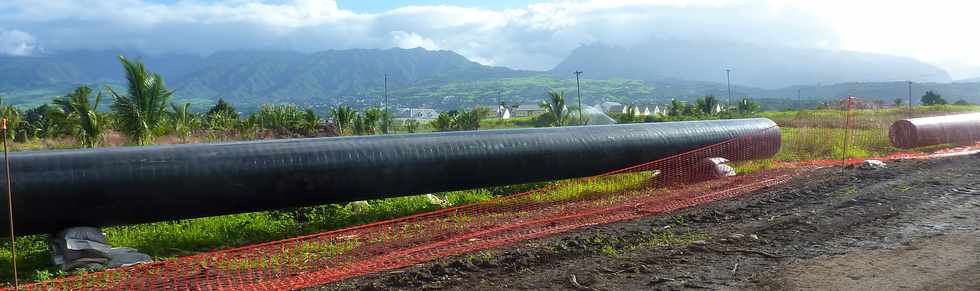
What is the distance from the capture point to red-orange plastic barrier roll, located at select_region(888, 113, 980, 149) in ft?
68.0

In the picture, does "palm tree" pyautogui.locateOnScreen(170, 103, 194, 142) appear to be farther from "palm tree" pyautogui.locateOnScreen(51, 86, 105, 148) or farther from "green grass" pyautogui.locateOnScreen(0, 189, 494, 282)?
"green grass" pyautogui.locateOnScreen(0, 189, 494, 282)

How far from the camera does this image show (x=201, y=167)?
883 cm

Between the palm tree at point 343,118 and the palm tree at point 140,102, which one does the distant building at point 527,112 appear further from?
the palm tree at point 140,102

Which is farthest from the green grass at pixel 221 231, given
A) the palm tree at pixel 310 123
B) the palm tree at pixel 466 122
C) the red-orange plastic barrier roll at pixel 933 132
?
the palm tree at pixel 466 122

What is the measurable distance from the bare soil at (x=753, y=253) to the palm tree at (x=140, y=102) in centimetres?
1369

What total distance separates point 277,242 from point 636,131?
7.97 metres

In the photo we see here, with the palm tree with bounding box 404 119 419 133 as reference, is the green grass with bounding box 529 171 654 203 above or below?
below

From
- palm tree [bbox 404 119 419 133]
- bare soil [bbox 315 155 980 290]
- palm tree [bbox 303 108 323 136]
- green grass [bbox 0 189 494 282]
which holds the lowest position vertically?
bare soil [bbox 315 155 980 290]

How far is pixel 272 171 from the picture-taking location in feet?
30.5

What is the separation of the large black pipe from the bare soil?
301cm

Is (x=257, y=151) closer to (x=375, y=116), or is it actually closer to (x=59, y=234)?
(x=59, y=234)

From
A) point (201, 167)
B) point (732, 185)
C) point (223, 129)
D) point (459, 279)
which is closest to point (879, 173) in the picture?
point (732, 185)

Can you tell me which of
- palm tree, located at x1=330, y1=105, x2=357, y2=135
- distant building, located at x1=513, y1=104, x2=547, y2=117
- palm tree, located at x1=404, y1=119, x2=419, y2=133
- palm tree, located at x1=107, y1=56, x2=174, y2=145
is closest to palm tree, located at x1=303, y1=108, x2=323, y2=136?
palm tree, located at x1=330, y1=105, x2=357, y2=135

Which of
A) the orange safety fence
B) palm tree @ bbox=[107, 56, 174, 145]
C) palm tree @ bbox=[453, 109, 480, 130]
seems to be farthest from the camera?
palm tree @ bbox=[453, 109, 480, 130]
